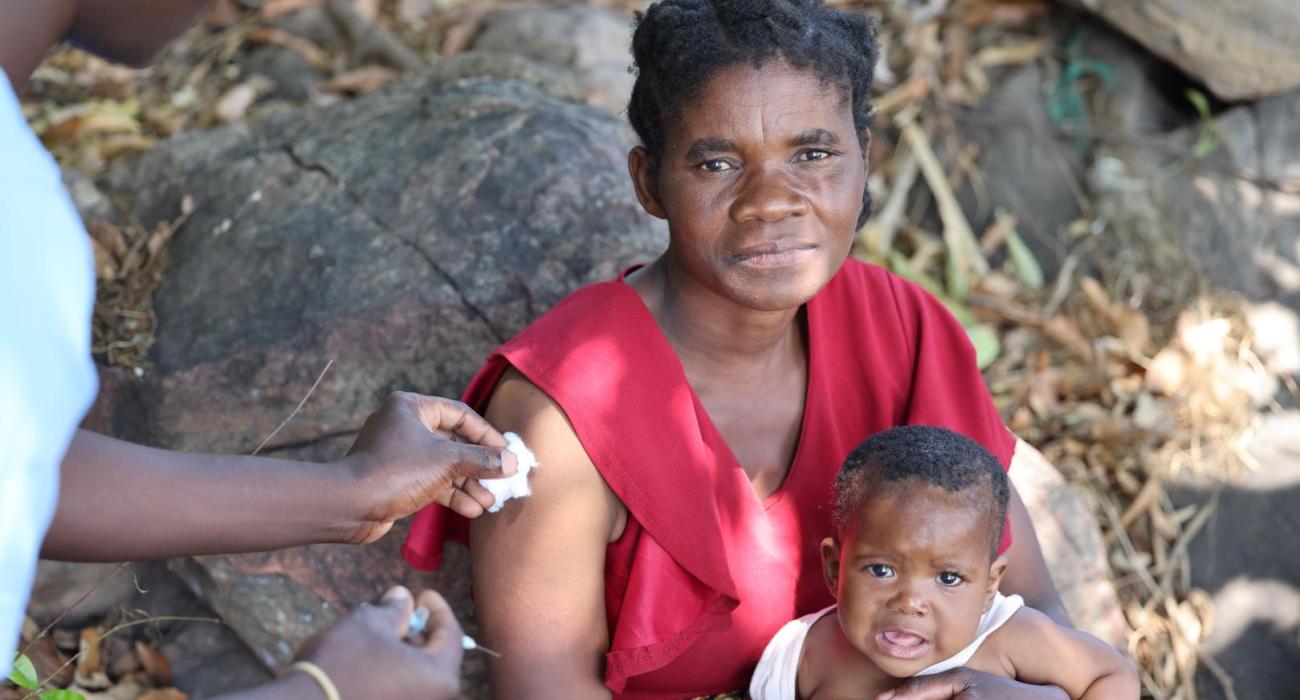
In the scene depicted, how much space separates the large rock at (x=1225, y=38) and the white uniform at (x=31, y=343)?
405 centimetres

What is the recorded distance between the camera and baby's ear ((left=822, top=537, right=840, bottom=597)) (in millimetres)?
2486

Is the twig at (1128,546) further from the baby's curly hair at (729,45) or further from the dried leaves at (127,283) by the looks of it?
the dried leaves at (127,283)

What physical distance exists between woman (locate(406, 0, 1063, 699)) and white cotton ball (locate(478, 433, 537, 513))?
1.5 inches

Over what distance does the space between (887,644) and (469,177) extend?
1630 millimetres

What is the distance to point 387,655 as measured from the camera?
5.39 feet

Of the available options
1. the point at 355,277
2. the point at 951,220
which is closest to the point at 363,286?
the point at 355,277

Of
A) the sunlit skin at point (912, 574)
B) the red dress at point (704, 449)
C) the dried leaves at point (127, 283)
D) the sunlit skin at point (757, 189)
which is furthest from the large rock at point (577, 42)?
the sunlit skin at point (912, 574)

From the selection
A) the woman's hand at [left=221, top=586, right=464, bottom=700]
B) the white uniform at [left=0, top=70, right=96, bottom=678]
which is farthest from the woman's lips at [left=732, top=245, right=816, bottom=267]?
Answer: the white uniform at [left=0, top=70, right=96, bottom=678]

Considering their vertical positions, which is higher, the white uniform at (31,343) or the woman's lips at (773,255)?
the white uniform at (31,343)

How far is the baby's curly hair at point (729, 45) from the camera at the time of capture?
2.35 meters

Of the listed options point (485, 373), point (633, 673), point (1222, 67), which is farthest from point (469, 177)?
point (1222, 67)

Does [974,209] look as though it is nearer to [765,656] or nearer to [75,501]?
[765,656]

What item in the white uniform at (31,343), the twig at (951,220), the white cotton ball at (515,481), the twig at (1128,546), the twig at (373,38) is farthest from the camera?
the twig at (373,38)

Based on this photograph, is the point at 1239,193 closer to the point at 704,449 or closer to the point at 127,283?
the point at 704,449
